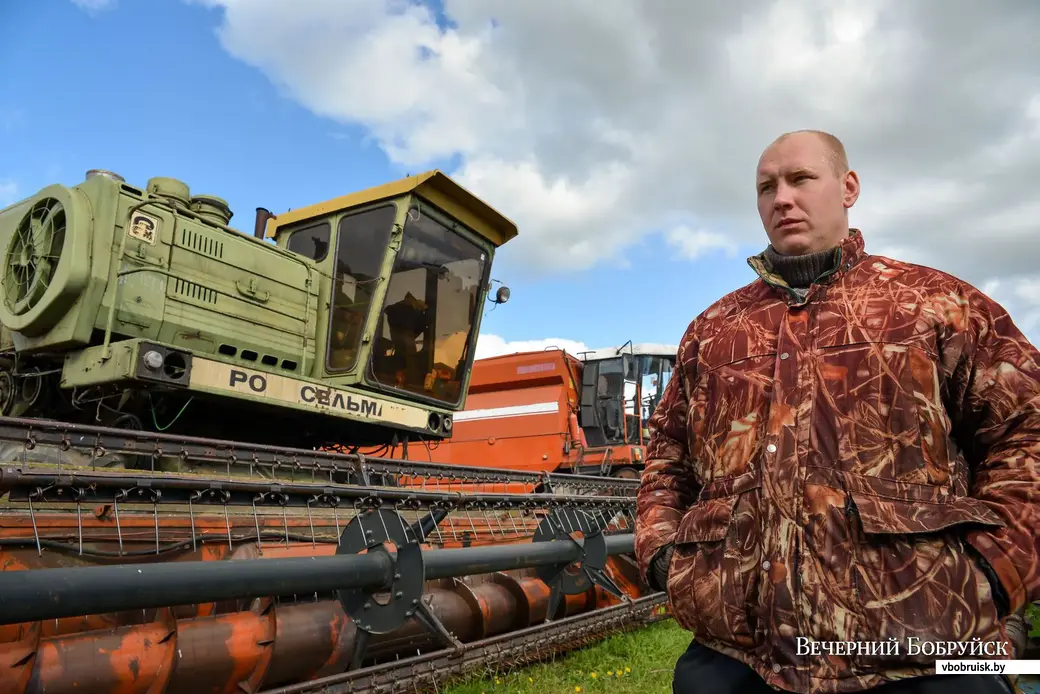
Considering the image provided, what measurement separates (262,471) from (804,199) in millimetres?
3128

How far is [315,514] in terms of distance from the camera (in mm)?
3402

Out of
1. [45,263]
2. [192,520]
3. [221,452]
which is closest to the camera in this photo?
[192,520]

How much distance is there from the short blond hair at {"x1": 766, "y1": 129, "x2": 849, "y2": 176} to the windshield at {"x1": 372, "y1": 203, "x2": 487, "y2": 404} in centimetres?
397

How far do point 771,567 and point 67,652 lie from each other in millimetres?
2104

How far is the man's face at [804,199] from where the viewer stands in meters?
1.39

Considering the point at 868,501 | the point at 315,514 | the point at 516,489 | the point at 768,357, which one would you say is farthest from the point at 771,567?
the point at 516,489

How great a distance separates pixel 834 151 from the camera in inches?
56.6

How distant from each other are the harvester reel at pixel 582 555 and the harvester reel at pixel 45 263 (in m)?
2.89

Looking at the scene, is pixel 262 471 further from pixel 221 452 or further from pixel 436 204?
pixel 436 204

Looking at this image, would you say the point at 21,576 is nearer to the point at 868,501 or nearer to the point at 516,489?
the point at 868,501

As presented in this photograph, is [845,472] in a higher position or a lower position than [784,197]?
lower

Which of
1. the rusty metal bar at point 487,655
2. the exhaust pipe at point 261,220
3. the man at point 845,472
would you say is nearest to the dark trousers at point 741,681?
the man at point 845,472

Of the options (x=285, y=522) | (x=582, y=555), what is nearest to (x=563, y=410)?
(x=582, y=555)

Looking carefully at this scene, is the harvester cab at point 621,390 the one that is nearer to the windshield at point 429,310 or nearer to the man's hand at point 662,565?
the windshield at point 429,310
